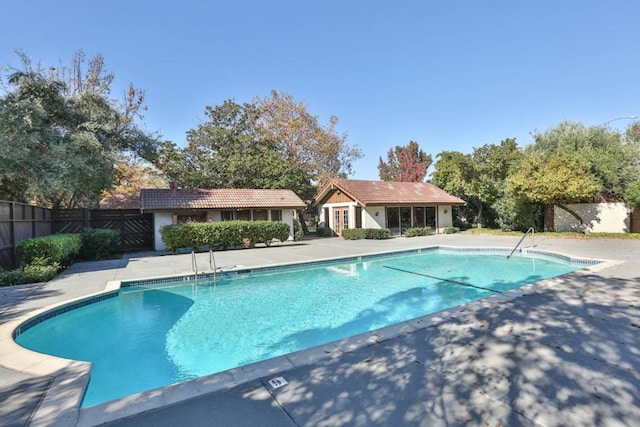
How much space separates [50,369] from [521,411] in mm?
4938

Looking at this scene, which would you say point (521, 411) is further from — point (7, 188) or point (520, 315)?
point (7, 188)

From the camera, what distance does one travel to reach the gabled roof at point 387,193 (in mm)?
22672

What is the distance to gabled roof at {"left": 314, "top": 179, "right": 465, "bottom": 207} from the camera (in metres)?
22.7

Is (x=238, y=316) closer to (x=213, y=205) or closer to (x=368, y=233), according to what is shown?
(x=213, y=205)

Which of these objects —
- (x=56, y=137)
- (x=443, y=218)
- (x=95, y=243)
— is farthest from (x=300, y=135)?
(x=95, y=243)

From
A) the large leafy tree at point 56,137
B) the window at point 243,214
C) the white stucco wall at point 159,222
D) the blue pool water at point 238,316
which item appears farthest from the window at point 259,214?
the blue pool water at point 238,316

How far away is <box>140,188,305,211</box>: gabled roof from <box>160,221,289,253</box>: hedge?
249 cm

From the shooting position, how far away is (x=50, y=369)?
3.81 metres

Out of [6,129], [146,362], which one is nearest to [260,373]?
[146,362]

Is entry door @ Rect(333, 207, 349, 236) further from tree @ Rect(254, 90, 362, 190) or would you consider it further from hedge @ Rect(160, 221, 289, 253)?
hedge @ Rect(160, 221, 289, 253)

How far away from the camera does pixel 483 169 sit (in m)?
22.7

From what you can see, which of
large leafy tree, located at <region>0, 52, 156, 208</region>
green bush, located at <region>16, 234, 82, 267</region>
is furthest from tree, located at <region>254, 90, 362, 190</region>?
green bush, located at <region>16, 234, 82, 267</region>

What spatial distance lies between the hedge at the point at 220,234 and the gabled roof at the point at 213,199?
2.49m

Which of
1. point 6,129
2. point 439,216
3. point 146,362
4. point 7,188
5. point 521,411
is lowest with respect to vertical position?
point 146,362
